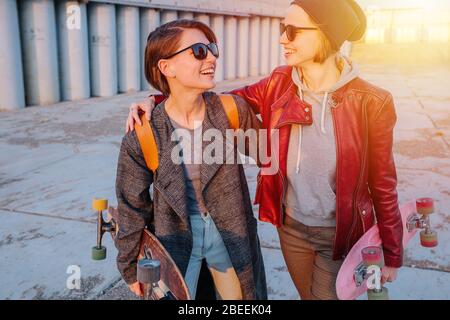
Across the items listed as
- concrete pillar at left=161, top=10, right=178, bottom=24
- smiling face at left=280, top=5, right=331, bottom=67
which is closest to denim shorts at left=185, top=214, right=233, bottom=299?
smiling face at left=280, top=5, right=331, bottom=67

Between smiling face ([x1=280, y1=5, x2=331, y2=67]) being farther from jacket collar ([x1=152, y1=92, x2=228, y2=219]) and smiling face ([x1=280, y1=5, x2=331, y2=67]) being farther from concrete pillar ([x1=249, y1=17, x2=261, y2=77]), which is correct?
concrete pillar ([x1=249, y1=17, x2=261, y2=77])

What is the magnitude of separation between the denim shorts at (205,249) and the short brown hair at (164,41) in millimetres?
667

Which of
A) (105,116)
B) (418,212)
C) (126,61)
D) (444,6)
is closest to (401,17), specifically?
(444,6)

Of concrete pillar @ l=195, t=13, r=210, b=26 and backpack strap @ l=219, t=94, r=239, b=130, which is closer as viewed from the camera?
backpack strap @ l=219, t=94, r=239, b=130

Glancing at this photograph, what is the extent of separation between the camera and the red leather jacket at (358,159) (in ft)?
6.50

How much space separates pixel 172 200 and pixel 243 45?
18.3 m

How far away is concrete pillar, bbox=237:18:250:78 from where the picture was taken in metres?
19.4

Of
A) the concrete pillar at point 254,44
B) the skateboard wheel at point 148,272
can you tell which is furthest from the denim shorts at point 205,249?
the concrete pillar at point 254,44

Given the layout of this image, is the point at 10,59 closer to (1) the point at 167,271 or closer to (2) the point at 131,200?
(2) the point at 131,200

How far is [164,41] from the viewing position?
6.73 feet

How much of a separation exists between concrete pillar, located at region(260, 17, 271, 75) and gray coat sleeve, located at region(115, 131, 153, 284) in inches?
783

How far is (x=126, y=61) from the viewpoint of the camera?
13.9m

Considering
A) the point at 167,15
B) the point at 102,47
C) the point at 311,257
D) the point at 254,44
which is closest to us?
the point at 311,257

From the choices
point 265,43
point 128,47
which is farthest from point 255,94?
point 265,43
